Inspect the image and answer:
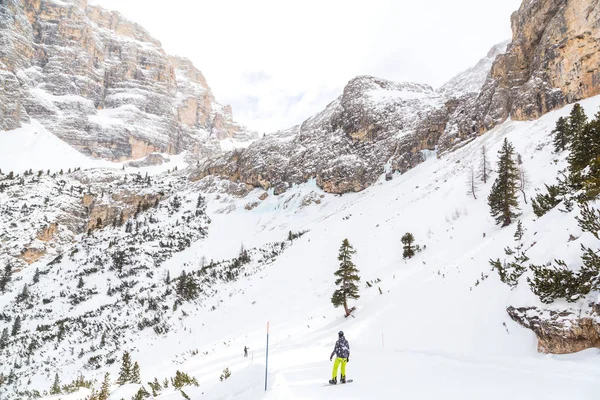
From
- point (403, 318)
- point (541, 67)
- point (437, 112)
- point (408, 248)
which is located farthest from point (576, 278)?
point (437, 112)

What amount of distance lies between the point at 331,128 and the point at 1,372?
10613cm

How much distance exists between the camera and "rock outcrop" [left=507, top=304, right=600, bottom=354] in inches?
302

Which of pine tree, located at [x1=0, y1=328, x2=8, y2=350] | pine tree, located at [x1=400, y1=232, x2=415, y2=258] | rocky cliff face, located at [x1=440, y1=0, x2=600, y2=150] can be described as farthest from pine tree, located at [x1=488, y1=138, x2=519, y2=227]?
pine tree, located at [x1=0, y1=328, x2=8, y2=350]

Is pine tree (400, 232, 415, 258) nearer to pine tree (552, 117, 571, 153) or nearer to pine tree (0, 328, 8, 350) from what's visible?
pine tree (552, 117, 571, 153)

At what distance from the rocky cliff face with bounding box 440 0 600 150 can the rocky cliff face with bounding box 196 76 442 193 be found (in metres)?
19.4

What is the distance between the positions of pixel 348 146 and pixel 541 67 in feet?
193

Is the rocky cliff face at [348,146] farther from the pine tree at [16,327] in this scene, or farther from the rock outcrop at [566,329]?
the rock outcrop at [566,329]

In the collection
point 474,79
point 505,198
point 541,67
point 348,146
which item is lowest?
point 505,198

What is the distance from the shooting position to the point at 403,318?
1658 centimetres

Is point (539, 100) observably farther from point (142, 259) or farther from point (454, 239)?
point (142, 259)

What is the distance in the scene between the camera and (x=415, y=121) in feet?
333

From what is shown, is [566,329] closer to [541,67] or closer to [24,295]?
[541,67]

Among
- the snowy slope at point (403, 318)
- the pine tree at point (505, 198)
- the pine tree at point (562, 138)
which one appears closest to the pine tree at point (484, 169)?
the snowy slope at point (403, 318)

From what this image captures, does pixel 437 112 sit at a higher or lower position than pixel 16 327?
higher
